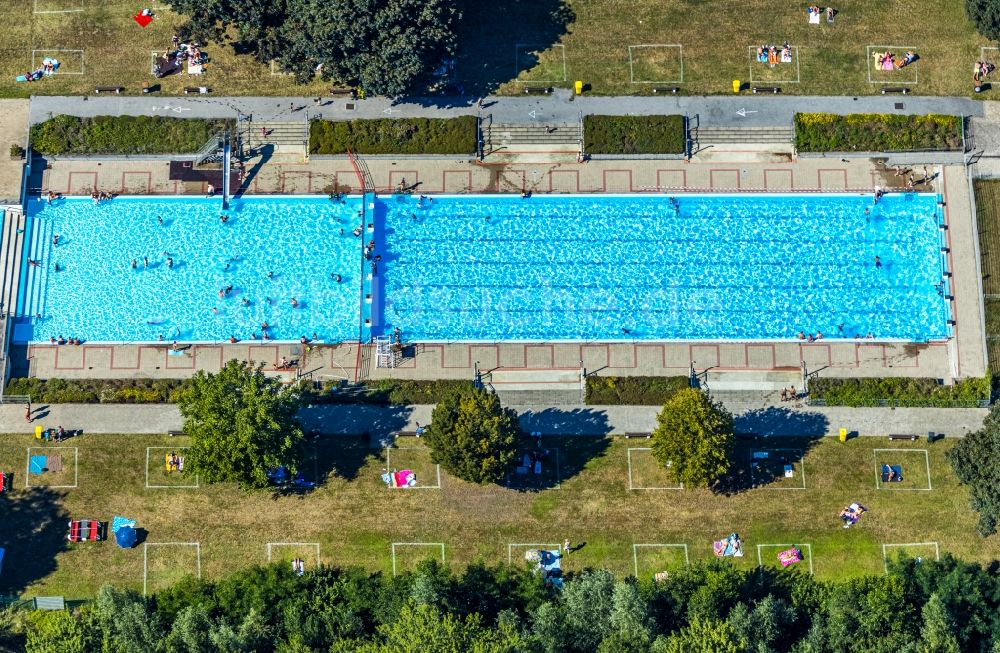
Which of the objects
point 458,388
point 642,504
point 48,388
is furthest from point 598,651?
point 48,388

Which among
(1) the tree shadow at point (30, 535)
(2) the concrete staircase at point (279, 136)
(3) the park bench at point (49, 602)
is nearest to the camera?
(3) the park bench at point (49, 602)

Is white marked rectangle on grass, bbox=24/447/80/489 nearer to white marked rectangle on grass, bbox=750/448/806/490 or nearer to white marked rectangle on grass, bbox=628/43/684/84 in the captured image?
white marked rectangle on grass, bbox=750/448/806/490

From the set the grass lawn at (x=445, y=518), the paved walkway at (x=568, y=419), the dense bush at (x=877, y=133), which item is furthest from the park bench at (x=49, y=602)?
the dense bush at (x=877, y=133)

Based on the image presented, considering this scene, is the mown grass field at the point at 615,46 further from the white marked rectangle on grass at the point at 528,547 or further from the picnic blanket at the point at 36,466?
the white marked rectangle on grass at the point at 528,547

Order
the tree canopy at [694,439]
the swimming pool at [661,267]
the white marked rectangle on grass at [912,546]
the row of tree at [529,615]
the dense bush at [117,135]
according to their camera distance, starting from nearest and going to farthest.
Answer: the row of tree at [529,615] < the tree canopy at [694,439] < the white marked rectangle on grass at [912,546] < the swimming pool at [661,267] < the dense bush at [117,135]

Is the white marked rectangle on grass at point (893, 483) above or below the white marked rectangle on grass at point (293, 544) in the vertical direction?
above

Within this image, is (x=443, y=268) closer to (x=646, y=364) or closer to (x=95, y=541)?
(x=646, y=364)

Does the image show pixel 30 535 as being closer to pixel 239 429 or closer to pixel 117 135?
pixel 239 429
